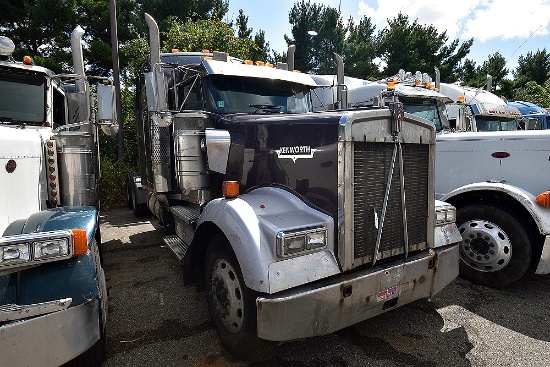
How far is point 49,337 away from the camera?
199 centimetres

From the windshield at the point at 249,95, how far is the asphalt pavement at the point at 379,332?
217 centimetres

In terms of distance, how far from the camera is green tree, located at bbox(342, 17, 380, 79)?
26297mm

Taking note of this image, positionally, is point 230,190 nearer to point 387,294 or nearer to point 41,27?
point 387,294

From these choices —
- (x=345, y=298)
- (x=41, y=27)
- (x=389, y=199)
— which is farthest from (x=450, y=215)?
(x=41, y=27)

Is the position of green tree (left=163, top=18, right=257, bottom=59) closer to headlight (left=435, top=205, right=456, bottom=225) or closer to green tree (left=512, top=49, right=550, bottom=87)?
headlight (left=435, top=205, right=456, bottom=225)

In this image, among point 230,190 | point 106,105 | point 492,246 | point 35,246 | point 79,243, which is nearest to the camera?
point 35,246

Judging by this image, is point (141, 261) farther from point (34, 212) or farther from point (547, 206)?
point (547, 206)

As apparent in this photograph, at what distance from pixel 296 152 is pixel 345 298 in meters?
1.17

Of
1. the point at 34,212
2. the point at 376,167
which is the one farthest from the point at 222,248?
the point at 34,212

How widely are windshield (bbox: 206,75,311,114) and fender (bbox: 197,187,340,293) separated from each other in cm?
151

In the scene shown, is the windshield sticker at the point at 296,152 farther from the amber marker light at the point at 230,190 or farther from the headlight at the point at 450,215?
the headlight at the point at 450,215

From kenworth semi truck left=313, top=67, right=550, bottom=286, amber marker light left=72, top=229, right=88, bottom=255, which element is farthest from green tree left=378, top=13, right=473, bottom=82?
→ amber marker light left=72, top=229, right=88, bottom=255

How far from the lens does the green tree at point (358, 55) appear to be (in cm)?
2630

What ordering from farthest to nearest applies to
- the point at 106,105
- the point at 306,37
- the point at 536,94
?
the point at 306,37, the point at 536,94, the point at 106,105
